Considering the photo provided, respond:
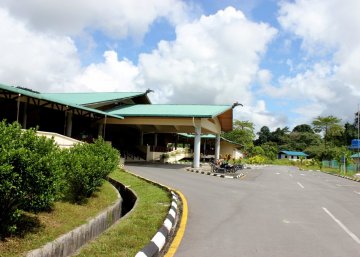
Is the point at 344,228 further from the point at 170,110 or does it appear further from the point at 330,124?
the point at 330,124

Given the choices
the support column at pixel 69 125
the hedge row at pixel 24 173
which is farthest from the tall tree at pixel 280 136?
the hedge row at pixel 24 173

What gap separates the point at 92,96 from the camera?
33750 millimetres

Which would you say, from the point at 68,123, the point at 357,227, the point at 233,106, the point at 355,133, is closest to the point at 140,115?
the point at 68,123

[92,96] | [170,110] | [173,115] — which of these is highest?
[92,96]

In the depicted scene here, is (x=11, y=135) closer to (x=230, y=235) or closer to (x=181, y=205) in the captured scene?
(x=230, y=235)

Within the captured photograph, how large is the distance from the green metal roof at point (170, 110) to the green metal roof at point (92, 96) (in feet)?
3.17

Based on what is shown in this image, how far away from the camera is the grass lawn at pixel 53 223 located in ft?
18.9

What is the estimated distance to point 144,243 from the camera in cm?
625

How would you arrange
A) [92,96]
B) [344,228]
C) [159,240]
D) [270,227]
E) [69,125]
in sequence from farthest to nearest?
[92,96], [69,125], [344,228], [270,227], [159,240]

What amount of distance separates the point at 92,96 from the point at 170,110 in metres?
7.36

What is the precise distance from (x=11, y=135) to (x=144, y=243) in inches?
106

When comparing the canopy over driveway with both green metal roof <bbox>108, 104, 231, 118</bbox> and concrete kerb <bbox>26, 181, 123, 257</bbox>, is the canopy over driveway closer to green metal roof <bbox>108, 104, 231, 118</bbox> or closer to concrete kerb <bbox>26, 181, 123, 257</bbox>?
green metal roof <bbox>108, 104, 231, 118</bbox>

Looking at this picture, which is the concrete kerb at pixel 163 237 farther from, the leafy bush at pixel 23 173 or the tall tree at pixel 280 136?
the tall tree at pixel 280 136

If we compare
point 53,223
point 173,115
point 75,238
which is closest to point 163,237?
point 75,238
